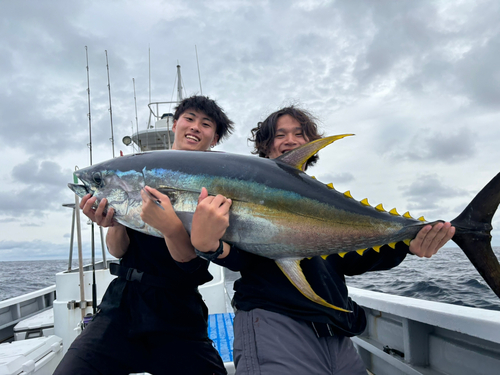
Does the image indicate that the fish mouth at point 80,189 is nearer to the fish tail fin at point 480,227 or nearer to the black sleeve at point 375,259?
the black sleeve at point 375,259

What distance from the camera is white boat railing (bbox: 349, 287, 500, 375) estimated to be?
193 centimetres

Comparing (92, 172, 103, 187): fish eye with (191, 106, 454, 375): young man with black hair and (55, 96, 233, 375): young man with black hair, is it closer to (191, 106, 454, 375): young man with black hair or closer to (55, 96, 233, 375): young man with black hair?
(55, 96, 233, 375): young man with black hair

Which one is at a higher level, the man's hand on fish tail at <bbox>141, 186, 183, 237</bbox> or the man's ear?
the man's ear

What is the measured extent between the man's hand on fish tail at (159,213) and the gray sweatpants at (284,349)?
589 millimetres

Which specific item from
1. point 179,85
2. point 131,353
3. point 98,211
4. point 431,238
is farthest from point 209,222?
point 179,85

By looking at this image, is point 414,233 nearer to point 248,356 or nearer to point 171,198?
point 248,356

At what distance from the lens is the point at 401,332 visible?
2777 mm

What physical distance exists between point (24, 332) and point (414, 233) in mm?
5862

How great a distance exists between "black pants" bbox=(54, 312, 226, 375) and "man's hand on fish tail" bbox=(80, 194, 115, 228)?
583mm

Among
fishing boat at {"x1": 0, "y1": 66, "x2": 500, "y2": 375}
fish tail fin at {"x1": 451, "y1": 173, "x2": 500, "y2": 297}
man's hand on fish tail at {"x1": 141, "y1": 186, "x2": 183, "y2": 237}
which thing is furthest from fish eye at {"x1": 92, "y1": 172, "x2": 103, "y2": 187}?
fish tail fin at {"x1": 451, "y1": 173, "x2": 500, "y2": 297}

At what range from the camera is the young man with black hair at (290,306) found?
4.73 feet

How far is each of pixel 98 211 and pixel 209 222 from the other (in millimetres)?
725

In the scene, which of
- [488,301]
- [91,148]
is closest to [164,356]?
[91,148]

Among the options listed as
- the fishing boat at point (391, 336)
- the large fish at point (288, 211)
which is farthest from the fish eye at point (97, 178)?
the fishing boat at point (391, 336)
